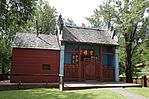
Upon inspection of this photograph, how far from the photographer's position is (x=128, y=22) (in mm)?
20812

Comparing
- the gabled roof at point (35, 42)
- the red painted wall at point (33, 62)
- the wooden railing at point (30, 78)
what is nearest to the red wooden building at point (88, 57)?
the red painted wall at point (33, 62)

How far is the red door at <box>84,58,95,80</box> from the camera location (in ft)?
59.9

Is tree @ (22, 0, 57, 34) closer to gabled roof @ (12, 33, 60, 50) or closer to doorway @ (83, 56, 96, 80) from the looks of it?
gabled roof @ (12, 33, 60, 50)

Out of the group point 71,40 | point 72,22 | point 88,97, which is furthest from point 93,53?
point 72,22

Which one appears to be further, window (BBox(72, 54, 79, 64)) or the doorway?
window (BBox(72, 54, 79, 64))

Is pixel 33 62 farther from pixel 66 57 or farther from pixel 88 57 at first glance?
pixel 88 57

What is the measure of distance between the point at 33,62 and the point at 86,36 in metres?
6.57

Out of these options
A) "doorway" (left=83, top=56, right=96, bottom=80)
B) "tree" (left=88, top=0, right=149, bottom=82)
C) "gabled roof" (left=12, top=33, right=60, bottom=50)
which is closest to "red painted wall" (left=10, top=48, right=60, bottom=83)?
"gabled roof" (left=12, top=33, right=60, bottom=50)

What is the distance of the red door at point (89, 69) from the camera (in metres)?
18.2

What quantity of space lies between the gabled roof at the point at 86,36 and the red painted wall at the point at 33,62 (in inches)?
91.8

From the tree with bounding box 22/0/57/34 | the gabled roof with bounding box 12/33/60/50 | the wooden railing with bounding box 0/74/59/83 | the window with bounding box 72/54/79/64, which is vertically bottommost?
the wooden railing with bounding box 0/74/59/83

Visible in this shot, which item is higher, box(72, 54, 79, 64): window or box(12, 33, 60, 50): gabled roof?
box(12, 33, 60, 50): gabled roof

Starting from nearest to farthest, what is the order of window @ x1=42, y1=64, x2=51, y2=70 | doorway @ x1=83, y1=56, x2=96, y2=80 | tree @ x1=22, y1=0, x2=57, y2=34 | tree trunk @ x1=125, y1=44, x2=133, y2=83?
1. window @ x1=42, y1=64, x2=51, y2=70
2. doorway @ x1=83, y1=56, x2=96, y2=80
3. tree trunk @ x1=125, y1=44, x2=133, y2=83
4. tree @ x1=22, y1=0, x2=57, y2=34

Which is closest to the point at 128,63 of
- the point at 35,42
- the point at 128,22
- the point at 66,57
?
the point at 128,22
